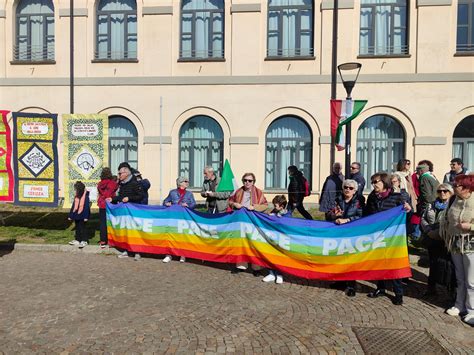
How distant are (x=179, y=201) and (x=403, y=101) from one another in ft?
32.4

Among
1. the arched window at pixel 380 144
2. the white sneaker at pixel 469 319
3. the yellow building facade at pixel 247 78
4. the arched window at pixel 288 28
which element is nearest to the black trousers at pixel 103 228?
the yellow building facade at pixel 247 78

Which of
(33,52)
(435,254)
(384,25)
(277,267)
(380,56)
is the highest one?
(384,25)

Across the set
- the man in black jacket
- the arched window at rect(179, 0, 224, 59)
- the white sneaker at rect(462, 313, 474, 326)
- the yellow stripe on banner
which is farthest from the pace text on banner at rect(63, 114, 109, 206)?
the white sneaker at rect(462, 313, 474, 326)

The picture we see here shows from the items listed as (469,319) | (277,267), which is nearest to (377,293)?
(469,319)

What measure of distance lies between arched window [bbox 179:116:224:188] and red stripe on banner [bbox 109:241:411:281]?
7.05 meters

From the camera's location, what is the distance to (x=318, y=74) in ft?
46.0

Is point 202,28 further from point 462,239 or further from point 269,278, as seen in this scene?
point 462,239

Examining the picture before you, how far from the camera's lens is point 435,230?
536cm

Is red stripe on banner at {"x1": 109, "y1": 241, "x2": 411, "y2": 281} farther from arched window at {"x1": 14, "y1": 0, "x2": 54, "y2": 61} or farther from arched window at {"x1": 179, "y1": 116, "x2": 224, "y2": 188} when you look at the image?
arched window at {"x1": 14, "y1": 0, "x2": 54, "y2": 61}

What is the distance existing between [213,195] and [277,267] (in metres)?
2.22

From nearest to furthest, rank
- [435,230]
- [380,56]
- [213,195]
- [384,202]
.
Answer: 1. [435,230]
2. [384,202]
3. [213,195]
4. [380,56]

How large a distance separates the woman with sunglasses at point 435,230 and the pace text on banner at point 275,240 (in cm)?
37

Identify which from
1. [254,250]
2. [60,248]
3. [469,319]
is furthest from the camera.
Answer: [60,248]

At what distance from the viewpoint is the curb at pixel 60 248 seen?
848cm
